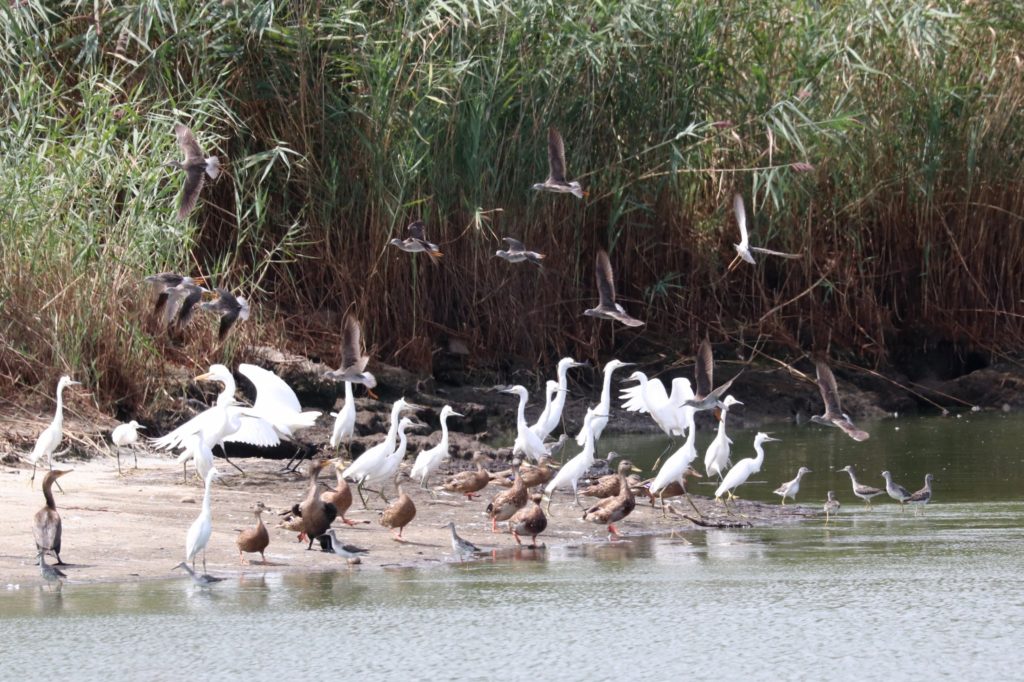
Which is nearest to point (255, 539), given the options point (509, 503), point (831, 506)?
point (509, 503)

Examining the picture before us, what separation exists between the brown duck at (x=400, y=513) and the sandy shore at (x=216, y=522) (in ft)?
0.31

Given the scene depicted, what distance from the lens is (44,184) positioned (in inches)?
498

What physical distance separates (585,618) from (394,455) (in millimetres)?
3012

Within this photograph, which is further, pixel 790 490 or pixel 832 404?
pixel 832 404

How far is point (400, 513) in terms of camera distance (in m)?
8.81

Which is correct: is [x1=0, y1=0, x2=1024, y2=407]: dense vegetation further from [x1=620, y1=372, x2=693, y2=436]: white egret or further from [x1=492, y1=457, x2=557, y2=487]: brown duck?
[x1=492, y1=457, x2=557, y2=487]: brown duck

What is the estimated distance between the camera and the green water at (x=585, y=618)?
6.29m

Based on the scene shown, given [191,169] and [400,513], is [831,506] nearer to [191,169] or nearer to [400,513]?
[400,513]

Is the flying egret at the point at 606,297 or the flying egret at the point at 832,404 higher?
the flying egret at the point at 606,297

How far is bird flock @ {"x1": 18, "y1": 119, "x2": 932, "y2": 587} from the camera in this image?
8.41 m

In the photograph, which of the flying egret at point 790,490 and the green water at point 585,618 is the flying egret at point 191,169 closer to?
the green water at point 585,618

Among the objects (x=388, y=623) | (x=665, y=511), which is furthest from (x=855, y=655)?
(x=665, y=511)

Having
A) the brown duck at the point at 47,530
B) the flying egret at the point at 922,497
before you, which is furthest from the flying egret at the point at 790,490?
the brown duck at the point at 47,530

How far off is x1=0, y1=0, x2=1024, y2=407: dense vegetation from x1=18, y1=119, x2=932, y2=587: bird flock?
1242 millimetres
